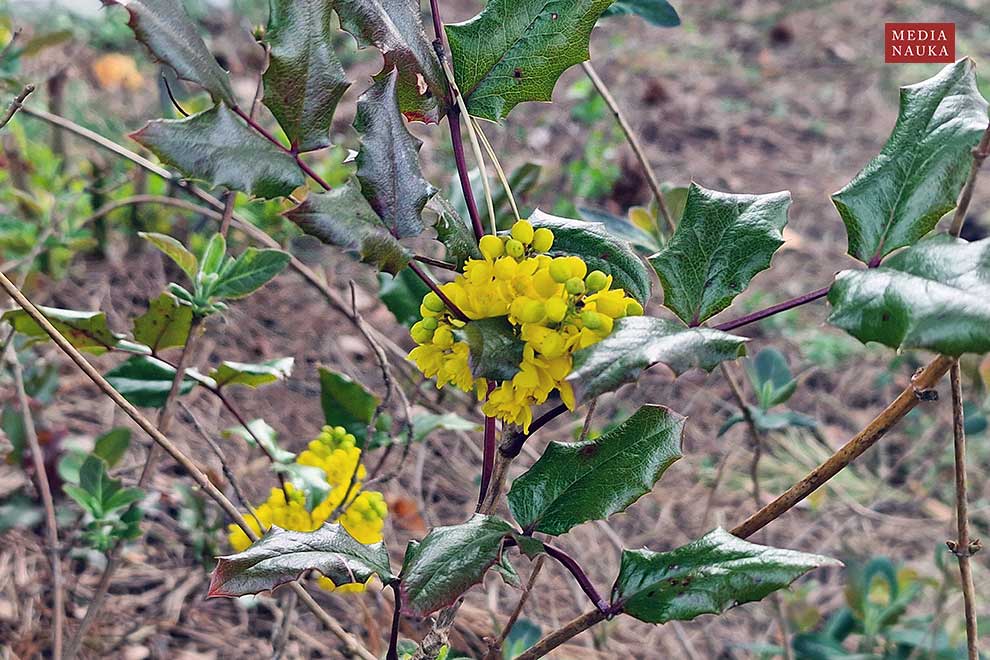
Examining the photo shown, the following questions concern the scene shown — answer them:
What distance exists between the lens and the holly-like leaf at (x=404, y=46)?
2.25 ft

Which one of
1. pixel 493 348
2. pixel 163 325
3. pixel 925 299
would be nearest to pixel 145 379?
pixel 163 325

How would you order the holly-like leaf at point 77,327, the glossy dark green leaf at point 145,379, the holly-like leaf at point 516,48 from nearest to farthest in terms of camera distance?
the holly-like leaf at point 516,48, the holly-like leaf at point 77,327, the glossy dark green leaf at point 145,379

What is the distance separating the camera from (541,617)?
5.62 feet

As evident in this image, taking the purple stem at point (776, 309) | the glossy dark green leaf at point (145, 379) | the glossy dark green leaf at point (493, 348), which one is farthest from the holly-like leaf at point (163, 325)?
the purple stem at point (776, 309)

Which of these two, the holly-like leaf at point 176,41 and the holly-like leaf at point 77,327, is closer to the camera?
the holly-like leaf at point 176,41

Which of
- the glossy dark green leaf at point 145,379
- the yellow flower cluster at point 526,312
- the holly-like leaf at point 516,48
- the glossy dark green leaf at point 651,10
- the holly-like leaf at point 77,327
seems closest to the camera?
the yellow flower cluster at point 526,312

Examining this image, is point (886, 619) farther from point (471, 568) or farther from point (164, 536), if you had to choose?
point (164, 536)

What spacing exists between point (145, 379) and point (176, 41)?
21.8 inches

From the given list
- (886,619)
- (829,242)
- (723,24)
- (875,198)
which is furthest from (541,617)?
(723,24)

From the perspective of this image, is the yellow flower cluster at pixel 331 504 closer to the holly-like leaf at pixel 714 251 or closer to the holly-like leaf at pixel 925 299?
the holly-like leaf at pixel 714 251

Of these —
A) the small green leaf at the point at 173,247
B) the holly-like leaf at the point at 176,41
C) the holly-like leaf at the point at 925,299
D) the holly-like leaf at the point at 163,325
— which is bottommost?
the holly-like leaf at the point at 163,325

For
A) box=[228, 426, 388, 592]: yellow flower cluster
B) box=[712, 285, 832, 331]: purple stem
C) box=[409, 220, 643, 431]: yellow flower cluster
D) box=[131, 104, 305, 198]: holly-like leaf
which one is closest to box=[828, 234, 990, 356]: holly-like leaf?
box=[712, 285, 832, 331]: purple stem

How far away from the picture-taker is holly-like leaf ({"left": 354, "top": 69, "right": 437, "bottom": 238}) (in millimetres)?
637

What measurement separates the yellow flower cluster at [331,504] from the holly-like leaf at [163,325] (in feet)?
0.66
